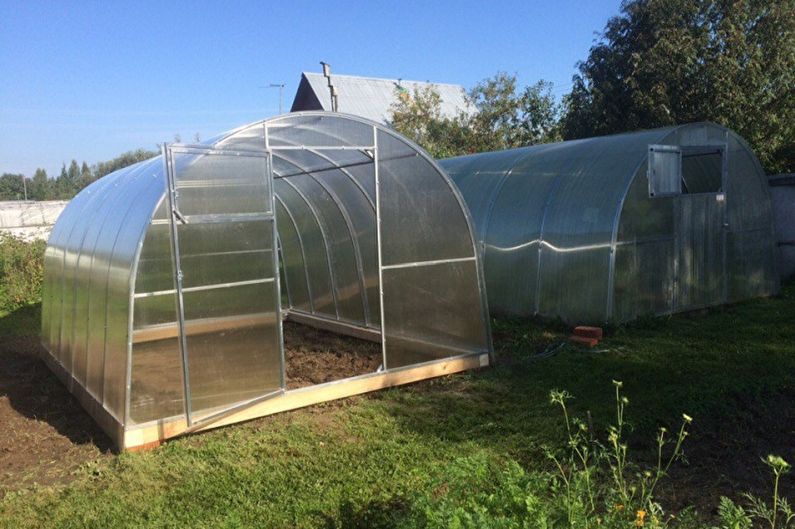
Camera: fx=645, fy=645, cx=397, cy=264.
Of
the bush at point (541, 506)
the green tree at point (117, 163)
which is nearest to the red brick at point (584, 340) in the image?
the bush at point (541, 506)

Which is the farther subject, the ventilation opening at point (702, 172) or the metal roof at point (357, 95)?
the metal roof at point (357, 95)

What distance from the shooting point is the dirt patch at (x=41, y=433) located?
553cm

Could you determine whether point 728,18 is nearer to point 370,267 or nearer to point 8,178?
point 370,267

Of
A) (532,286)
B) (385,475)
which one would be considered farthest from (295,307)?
(385,475)

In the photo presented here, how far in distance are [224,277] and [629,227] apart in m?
6.51

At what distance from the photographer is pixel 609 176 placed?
402 inches

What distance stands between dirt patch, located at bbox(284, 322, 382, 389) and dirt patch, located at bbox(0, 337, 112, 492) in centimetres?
223

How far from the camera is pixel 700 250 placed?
10953 millimetres

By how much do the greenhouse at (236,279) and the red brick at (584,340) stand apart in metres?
1.73

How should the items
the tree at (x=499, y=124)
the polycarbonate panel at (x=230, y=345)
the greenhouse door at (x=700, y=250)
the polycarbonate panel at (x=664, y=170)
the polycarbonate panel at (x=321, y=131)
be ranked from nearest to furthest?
1. the polycarbonate panel at (x=230, y=345)
2. the polycarbonate panel at (x=321, y=131)
3. the polycarbonate panel at (x=664, y=170)
4. the greenhouse door at (x=700, y=250)
5. the tree at (x=499, y=124)

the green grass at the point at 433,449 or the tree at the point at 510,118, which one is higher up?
the tree at the point at 510,118

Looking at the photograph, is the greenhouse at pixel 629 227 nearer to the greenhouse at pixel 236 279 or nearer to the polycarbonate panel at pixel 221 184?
the greenhouse at pixel 236 279

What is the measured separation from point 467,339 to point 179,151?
412cm

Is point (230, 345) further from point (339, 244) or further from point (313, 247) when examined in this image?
point (313, 247)
